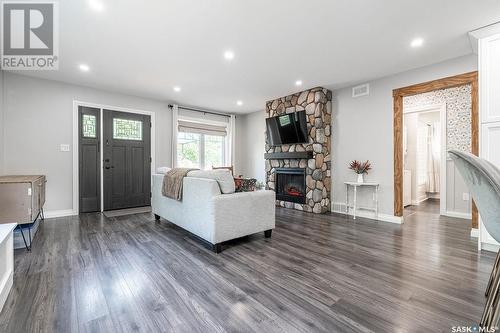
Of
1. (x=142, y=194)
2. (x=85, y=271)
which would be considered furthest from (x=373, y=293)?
(x=142, y=194)

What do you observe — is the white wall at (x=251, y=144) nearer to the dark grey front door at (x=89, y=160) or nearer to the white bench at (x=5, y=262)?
the dark grey front door at (x=89, y=160)

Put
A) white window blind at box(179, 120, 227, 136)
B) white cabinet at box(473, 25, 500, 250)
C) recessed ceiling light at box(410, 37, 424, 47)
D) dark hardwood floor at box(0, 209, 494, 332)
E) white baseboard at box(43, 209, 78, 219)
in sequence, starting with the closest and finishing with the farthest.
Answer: dark hardwood floor at box(0, 209, 494, 332) < white cabinet at box(473, 25, 500, 250) < recessed ceiling light at box(410, 37, 424, 47) < white baseboard at box(43, 209, 78, 219) < white window blind at box(179, 120, 227, 136)

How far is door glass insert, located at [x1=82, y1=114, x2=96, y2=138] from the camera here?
426 centimetres

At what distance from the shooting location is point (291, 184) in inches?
195

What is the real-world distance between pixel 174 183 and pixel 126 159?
2304 millimetres

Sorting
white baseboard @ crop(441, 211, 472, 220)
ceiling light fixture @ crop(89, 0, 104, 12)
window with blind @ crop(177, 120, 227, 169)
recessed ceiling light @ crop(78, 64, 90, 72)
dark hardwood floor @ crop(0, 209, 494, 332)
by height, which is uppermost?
recessed ceiling light @ crop(78, 64, 90, 72)

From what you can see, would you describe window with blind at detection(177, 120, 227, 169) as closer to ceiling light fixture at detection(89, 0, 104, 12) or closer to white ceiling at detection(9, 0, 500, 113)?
white ceiling at detection(9, 0, 500, 113)

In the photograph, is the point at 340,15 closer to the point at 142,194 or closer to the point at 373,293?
the point at 373,293

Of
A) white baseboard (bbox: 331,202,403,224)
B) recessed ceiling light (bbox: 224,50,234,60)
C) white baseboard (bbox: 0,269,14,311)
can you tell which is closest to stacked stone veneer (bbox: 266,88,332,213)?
white baseboard (bbox: 331,202,403,224)

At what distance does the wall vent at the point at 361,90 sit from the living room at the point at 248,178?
4cm

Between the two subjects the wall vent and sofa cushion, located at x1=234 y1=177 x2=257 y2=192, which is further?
the wall vent

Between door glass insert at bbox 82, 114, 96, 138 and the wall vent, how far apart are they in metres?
4.98

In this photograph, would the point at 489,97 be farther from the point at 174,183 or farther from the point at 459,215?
the point at 174,183

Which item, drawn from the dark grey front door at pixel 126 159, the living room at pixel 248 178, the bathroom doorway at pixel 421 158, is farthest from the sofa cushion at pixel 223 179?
the bathroom doorway at pixel 421 158
